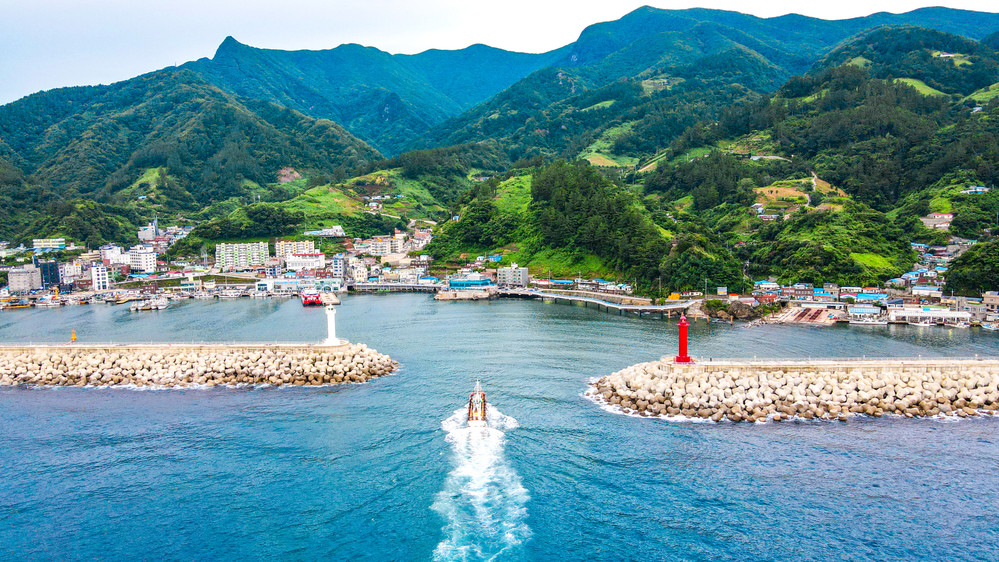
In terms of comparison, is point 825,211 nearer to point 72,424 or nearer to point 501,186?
point 501,186

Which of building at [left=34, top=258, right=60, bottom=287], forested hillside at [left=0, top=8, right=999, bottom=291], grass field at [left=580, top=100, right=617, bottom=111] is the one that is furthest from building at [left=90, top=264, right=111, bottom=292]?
grass field at [left=580, top=100, right=617, bottom=111]

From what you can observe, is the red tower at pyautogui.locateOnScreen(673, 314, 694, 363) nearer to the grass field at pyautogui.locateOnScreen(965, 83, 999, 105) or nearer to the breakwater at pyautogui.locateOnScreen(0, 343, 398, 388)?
the breakwater at pyautogui.locateOnScreen(0, 343, 398, 388)

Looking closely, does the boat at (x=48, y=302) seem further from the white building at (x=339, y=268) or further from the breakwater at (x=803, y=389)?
the breakwater at (x=803, y=389)

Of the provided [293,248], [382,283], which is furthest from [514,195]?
[293,248]

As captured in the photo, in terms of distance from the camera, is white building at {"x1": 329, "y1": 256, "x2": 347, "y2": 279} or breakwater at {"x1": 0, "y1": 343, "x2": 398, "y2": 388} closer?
breakwater at {"x1": 0, "y1": 343, "x2": 398, "y2": 388}

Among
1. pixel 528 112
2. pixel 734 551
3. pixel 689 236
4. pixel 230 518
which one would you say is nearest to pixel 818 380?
pixel 734 551

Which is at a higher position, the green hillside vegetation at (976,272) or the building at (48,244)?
the building at (48,244)

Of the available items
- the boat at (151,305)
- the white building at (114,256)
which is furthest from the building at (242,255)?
the boat at (151,305)

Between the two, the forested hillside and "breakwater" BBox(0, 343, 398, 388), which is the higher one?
the forested hillside
